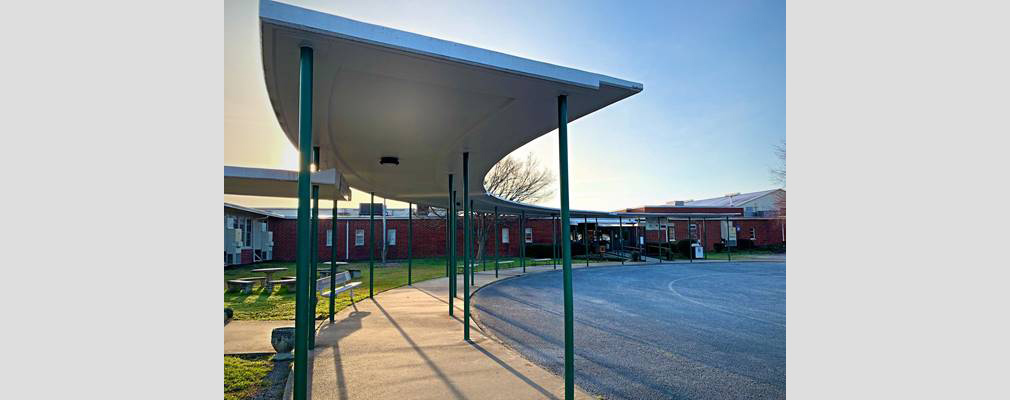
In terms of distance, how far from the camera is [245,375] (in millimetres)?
4844

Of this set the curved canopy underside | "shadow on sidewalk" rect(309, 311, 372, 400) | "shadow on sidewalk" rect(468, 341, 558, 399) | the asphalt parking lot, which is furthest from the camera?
the asphalt parking lot

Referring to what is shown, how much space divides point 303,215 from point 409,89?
4.67 ft

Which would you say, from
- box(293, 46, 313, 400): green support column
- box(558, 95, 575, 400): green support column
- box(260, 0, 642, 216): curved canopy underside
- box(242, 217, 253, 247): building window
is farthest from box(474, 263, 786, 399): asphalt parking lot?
box(242, 217, 253, 247): building window

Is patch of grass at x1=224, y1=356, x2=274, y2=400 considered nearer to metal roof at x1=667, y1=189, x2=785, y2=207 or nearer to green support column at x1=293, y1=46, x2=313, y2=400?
green support column at x1=293, y1=46, x2=313, y2=400

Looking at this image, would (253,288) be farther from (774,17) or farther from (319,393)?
(774,17)

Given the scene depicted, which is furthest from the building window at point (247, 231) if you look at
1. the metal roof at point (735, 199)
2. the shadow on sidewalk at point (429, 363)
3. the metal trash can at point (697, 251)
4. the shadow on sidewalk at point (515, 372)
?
the metal roof at point (735, 199)

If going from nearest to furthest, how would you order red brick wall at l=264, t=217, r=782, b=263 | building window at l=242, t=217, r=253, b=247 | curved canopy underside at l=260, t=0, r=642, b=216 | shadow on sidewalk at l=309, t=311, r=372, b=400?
curved canopy underside at l=260, t=0, r=642, b=216 < shadow on sidewalk at l=309, t=311, r=372, b=400 < building window at l=242, t=217, r=253, b=247 < red brick wall at l=264, t=217, r=782, b=263

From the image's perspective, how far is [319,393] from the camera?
416cm

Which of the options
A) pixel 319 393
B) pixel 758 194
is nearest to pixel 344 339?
pixel 319 393

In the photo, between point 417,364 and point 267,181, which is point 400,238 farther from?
point 417,364

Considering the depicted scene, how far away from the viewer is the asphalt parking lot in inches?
186

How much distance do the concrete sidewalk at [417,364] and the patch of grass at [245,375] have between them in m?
0.52

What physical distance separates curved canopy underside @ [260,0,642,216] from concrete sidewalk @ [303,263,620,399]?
2600mm

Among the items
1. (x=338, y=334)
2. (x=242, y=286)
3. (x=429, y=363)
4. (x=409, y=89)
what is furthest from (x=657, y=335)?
(x=242, y=286)
